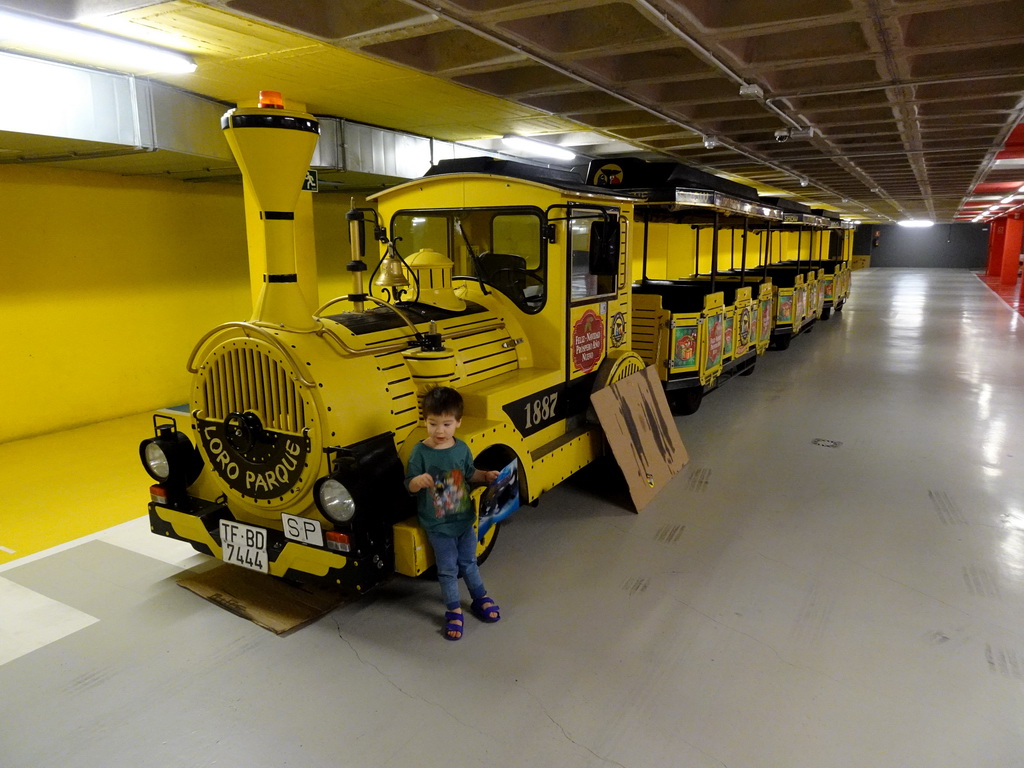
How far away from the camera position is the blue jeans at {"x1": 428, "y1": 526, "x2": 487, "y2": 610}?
3475 millimetres

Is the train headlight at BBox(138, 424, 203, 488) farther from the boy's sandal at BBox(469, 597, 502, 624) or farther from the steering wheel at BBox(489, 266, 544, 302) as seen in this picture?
the steering wheel at BBox(489, 266, 544, 302)

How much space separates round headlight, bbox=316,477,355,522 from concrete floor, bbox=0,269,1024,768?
694 millimetres

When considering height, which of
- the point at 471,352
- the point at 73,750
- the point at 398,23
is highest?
the point at 398,23

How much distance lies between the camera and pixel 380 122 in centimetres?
820

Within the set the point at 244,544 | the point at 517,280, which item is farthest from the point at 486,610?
the point at 517,280

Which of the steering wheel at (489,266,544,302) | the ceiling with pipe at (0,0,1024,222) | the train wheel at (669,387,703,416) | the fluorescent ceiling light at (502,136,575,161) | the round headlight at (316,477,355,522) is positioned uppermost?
the fluorescent ceiling light at (502,136,575,161)

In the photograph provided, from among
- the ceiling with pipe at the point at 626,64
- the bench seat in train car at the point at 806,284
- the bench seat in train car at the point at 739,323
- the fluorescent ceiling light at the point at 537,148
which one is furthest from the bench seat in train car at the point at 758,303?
the fluorescent ceiling light at the point at 537,148

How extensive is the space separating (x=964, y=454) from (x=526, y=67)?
5346 mm

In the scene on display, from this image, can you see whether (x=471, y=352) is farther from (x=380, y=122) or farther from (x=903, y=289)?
(x=903, y=289)

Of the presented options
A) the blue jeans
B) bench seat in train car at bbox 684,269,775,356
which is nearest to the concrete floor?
the blue jeans

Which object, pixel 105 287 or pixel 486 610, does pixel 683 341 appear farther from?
pixel 105 287

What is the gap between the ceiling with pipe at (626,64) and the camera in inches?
165

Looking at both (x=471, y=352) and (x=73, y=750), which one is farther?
(x=471, y=352)

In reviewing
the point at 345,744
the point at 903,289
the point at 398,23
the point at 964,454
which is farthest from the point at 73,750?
the point at 903,289
